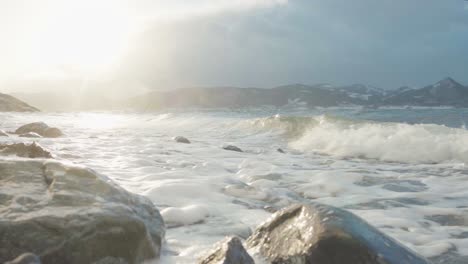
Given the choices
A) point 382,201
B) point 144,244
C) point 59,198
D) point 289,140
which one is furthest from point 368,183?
point 289,140

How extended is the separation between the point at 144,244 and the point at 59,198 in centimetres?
70

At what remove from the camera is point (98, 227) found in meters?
2.80

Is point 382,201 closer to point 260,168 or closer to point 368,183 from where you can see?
point 368,183

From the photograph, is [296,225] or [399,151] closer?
[296,225]

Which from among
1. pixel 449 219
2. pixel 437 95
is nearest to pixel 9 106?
pixel 449 219

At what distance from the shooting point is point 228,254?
2678mm

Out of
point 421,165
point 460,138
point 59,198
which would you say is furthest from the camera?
point 460,138

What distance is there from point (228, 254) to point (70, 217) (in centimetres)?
109

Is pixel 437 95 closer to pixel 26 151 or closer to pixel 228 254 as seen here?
pixel 26 151

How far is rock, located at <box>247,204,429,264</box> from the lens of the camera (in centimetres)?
282

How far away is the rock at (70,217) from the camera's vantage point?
260cm

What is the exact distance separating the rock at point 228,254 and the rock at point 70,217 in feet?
→ 1.93

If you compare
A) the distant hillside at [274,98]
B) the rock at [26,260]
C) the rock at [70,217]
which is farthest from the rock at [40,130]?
the distant hillside at [274,98]

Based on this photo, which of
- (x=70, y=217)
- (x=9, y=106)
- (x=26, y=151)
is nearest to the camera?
(x=70, y=217)
